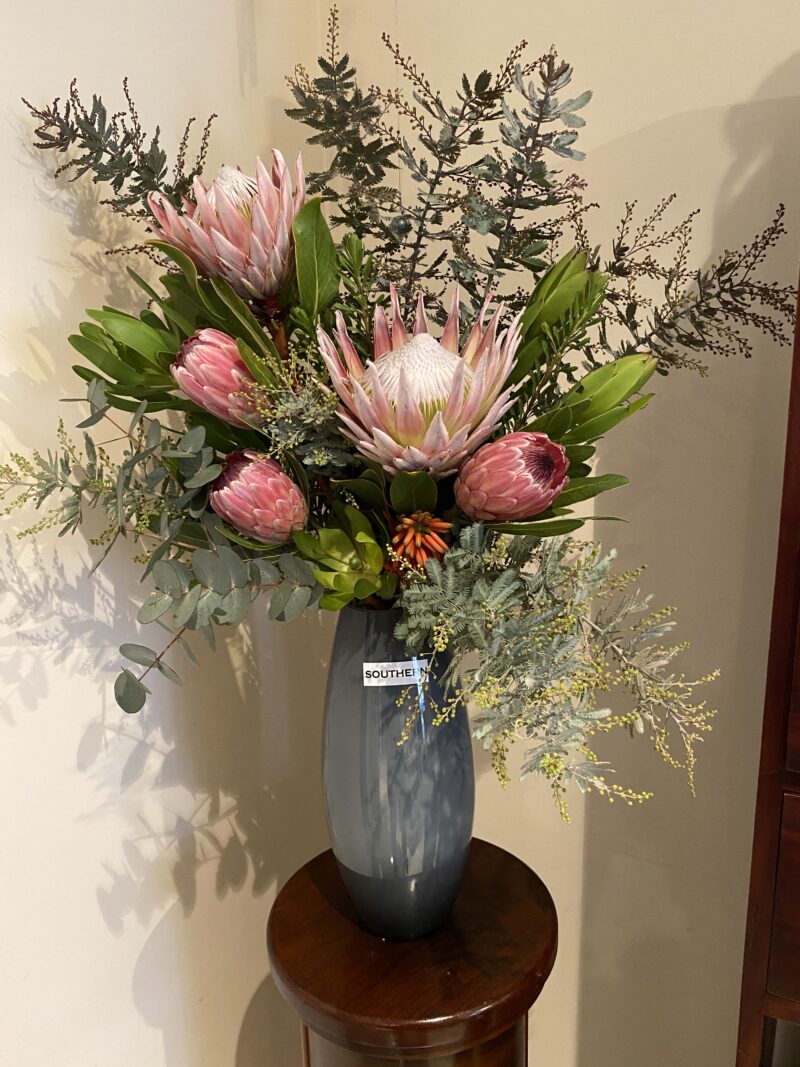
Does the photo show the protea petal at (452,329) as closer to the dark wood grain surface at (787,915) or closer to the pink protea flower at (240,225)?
the pink protea flower at (240,225)

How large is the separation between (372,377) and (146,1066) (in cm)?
91

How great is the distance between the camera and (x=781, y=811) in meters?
0.81

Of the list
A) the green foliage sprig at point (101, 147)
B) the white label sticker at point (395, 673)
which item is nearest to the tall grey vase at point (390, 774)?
the white label sticker at point (395, 673)

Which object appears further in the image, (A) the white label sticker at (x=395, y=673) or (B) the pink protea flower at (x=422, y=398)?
(A) the white label sticker at (x=395, y=673)

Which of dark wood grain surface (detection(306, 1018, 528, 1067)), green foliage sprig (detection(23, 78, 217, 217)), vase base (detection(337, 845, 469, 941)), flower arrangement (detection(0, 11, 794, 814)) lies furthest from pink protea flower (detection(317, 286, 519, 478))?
dark wood grain surface (detection(306, 1018, 528, 1067))

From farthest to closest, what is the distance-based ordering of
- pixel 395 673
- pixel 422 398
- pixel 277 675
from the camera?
pixel 277 675
pixel 395 673
pixel 422 398

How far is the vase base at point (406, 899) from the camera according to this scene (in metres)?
0.82

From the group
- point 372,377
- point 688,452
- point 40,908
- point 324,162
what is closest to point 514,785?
point 688,452

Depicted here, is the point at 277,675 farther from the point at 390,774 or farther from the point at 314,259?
the point at 314,259

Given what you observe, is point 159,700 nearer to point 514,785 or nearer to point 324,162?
point 514,785

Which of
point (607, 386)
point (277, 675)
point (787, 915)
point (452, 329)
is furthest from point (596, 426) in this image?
point (277, 675)

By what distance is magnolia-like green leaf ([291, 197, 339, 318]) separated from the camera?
0.68m

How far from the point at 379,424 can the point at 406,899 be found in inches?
18.8

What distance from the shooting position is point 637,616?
3.81 ft
